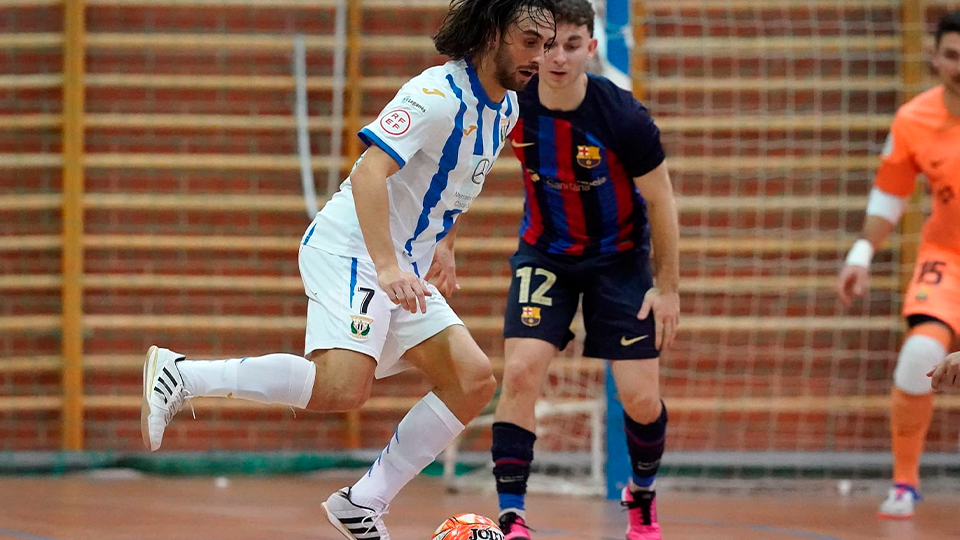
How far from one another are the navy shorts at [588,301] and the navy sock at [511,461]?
0.30 meters

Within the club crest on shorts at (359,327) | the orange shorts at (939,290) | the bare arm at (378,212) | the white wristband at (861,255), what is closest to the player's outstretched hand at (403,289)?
the bare arm at (378,212)

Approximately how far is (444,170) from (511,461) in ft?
3.31

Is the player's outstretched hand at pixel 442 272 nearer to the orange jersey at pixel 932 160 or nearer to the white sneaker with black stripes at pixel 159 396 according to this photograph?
the white sneaker with black stripes at pixel 159 396

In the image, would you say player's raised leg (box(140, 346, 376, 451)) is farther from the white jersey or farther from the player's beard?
the player's beard

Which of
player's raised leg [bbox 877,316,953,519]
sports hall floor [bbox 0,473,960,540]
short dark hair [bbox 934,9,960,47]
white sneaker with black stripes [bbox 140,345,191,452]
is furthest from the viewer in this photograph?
player's raised leg [bbox 877,316,953,519]

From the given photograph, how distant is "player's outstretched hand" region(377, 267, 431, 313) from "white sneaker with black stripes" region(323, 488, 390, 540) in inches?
24.9

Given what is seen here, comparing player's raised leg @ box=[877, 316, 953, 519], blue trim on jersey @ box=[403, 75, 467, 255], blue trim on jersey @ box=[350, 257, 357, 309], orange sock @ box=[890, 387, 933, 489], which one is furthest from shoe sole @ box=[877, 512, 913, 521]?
blue trim on jersey @ box=[350, 257, 357, 309]

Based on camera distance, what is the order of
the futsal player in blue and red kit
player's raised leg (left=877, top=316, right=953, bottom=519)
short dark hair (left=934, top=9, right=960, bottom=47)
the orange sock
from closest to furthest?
1. the futsal player in blue and red kit
2. short dark hair (left=934, top=9, right=960, bottom=47)
3. player's raised leg (left=877, top=316, right=953, bottom=519)
4. the orange sock

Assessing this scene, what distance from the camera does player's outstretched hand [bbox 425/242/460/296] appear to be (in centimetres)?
352

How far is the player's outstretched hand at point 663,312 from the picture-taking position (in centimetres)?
371

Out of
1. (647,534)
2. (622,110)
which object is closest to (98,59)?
(622,110)

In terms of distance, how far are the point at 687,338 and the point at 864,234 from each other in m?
1.92

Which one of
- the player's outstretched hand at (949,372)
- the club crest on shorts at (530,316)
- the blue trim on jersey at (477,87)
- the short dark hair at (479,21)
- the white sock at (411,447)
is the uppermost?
the short dark hair at (479,21)

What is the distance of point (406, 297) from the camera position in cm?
273
